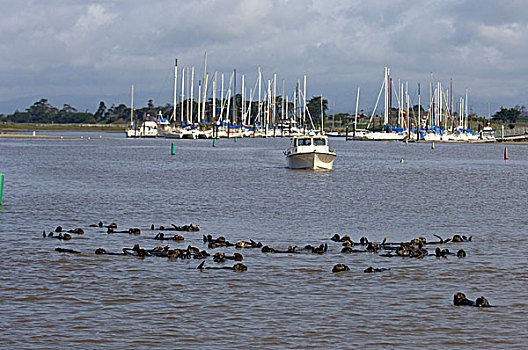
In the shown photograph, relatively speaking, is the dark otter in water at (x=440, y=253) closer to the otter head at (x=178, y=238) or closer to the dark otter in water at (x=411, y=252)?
the dark otter in water at (x=411, y=252)

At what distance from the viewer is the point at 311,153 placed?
5959 cm

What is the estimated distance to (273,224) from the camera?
28984mm

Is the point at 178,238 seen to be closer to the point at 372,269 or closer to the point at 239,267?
the point at 239,267

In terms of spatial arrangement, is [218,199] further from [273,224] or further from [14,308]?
[14,308]

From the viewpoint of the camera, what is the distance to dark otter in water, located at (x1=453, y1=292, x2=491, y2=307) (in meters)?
16.4

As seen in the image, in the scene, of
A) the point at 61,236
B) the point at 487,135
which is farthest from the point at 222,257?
the point at 487,135

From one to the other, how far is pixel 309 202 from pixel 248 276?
743 inches

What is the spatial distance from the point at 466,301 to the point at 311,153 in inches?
1700

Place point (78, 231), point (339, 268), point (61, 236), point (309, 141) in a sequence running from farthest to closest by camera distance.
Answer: point (309, 141)
point (78, 231)
point (61, 236)
point (339, 268)

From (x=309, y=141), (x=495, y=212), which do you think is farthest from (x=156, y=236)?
(x=309, y=141)

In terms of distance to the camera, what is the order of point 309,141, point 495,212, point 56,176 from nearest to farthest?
point 495,212 < point 56,176 < point 309,141

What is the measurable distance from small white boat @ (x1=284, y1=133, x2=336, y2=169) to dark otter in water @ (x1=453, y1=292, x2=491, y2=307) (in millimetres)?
43036

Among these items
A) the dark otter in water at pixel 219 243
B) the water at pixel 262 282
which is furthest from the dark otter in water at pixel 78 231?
the dark otter in water at pixel 219 243

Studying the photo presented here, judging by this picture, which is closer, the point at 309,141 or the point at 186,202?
the point at 186,202
